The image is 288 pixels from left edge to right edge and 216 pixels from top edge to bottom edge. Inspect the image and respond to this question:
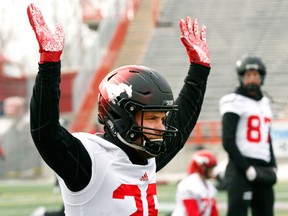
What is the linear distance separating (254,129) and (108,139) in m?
3.71

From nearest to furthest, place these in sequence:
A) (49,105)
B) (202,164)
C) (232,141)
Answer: (49,105) → (232,141) → (202,164)

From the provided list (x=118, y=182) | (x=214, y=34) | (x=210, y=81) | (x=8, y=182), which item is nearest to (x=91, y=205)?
(x=118, y=182)

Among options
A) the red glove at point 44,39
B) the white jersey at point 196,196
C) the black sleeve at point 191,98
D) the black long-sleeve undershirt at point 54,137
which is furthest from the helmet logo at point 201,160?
the red glove at point 44,39

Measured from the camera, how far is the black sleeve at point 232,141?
23.1 feet

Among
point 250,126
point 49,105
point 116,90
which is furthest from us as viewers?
point 250,126

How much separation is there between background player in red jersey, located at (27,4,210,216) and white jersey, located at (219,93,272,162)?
346cm

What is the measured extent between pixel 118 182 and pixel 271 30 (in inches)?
878

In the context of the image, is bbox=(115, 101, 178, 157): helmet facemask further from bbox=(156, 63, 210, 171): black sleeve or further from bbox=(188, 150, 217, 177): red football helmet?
bbox=(188, 150, 217, 177): red football helmet

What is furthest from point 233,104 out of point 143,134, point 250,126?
point 143,134

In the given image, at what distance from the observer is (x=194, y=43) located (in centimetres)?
425

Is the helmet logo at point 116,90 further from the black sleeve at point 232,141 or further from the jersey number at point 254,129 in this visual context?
the jersey number at point 254,129

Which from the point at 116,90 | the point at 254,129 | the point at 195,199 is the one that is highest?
the point at 116,90

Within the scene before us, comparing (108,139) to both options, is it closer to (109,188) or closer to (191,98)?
(109,188)

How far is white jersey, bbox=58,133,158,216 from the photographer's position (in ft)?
11.3
